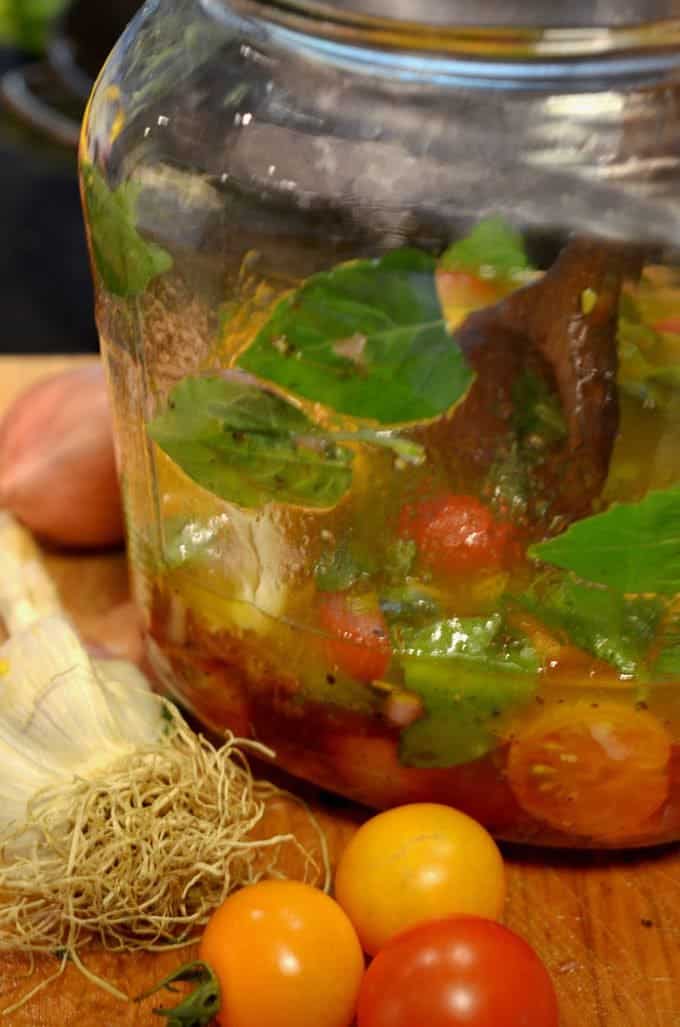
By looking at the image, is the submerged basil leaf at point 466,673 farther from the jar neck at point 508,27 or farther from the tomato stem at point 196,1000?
the jar neck at point 508,27

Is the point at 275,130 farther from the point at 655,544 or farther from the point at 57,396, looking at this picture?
the point at 57,396

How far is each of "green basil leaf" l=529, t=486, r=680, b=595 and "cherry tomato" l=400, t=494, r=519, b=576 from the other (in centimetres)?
2

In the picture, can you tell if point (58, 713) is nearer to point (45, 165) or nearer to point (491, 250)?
point (491, 250)

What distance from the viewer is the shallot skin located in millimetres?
957

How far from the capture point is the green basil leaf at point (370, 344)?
602 millimetres

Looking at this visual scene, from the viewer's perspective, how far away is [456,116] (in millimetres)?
605

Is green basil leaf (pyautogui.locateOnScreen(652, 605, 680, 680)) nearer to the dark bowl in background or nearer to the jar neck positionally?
the jar neck

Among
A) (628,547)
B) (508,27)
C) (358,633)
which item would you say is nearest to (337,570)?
(358,633)

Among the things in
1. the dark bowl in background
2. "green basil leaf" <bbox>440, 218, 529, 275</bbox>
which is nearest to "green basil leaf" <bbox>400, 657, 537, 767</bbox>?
"green basil leaf" <bbox>440, 218, 529, 275</bbox>

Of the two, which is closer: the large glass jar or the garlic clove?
the large glass jar

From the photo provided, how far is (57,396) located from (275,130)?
42 centimetres

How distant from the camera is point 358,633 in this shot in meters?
0.69

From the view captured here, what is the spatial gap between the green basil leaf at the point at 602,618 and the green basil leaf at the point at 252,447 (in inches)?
4.5

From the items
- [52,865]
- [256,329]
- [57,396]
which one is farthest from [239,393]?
[57,396]
